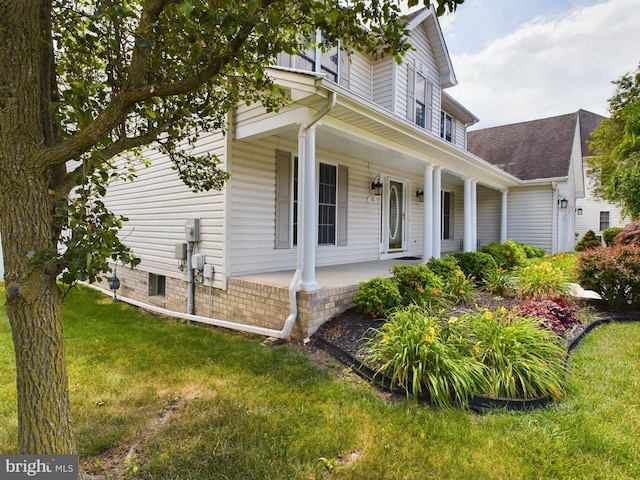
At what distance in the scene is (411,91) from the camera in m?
9.14

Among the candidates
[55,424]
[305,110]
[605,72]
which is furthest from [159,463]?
[605,72]

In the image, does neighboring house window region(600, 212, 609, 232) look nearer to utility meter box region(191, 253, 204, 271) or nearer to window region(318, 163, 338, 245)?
window region(318, 163, 338, 245)

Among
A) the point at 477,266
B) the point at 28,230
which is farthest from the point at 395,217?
the point at 28,230

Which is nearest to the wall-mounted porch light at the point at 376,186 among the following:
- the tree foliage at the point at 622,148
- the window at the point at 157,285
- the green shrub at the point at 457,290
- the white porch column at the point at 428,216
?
the white porch column at the point at 428,216

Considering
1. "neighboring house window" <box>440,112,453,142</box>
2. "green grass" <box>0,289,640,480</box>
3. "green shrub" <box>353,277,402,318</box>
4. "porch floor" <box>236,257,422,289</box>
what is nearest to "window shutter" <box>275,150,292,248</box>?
"porch floor" <box>236,257,422,289</box>

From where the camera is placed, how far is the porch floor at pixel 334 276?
5.10m

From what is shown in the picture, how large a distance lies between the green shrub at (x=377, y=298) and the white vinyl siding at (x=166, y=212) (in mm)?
2262

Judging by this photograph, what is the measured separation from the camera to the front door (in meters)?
9.01

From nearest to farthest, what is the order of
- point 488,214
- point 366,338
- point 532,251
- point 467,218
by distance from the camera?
point 366,338 < point 467,218 < point 532,251 < point 488,214

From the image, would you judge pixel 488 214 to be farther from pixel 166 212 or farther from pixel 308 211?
pixel 166 212

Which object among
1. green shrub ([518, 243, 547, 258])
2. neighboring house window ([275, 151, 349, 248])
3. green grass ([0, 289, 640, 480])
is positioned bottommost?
green grass ([0, 289, 640, 480])

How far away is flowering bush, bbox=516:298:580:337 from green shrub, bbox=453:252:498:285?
2162 millimetres

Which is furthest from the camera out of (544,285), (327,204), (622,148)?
(622,148)

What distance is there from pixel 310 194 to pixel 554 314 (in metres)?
3.86
